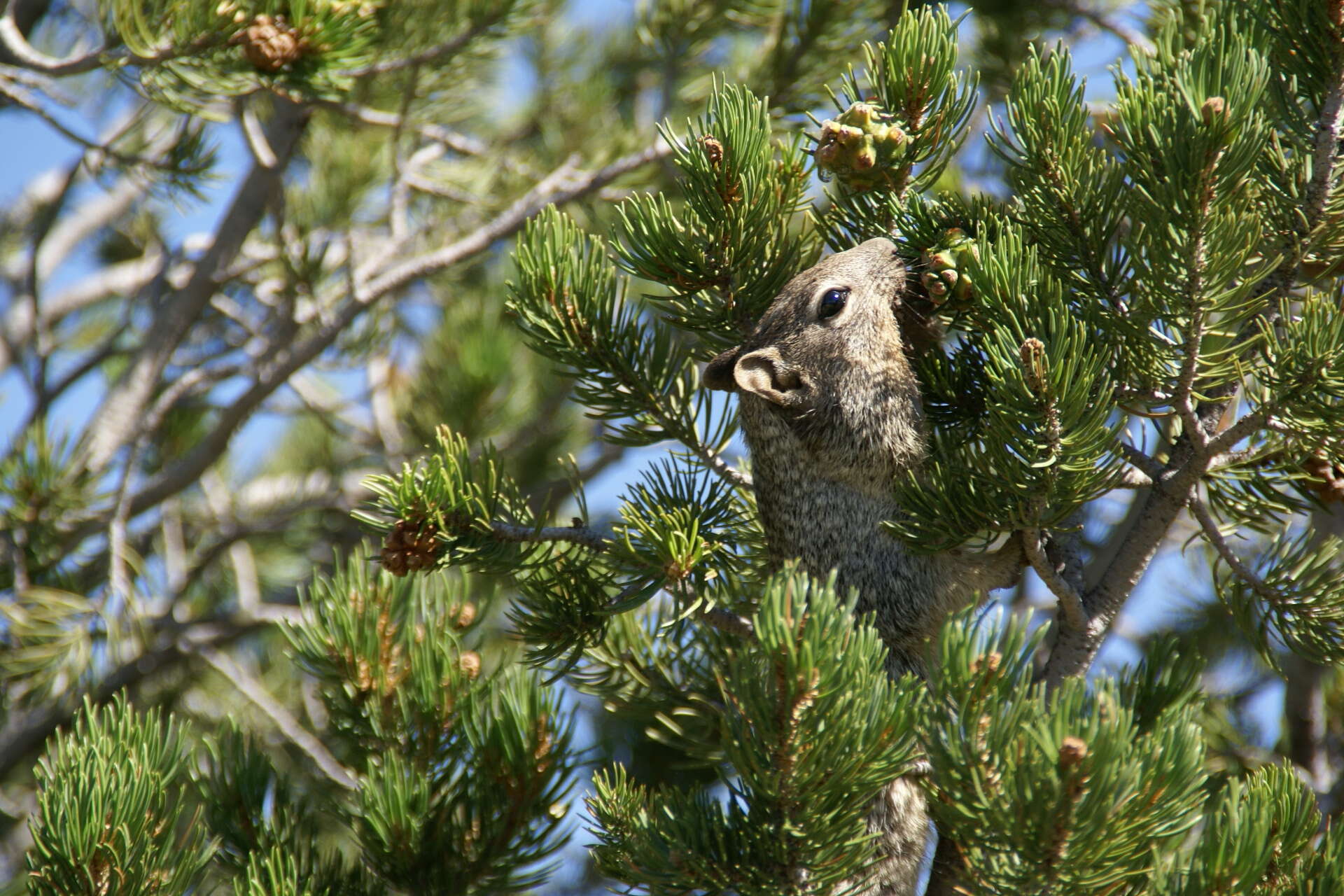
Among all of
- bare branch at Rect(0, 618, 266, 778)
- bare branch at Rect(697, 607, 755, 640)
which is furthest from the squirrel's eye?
bare branch at Rect(0, 618, 266, 778)

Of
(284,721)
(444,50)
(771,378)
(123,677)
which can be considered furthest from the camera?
(123,677)

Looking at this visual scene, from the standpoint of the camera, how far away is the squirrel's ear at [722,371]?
214 cm

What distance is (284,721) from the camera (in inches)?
132

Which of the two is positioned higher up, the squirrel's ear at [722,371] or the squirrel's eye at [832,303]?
the squirrel's eye at [832,303]

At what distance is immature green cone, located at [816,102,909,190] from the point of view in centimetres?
165

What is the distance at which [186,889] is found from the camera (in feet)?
5.57

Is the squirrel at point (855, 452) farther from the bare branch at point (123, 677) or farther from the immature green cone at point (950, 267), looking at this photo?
the bare branch at point (123, 677)

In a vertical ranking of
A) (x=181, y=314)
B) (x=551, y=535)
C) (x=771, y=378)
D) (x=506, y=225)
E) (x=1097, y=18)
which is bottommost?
(x=551, y=535)

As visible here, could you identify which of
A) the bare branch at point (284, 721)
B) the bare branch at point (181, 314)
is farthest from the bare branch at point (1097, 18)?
the bare branch at point (284, 721)

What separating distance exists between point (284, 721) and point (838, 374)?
81.3 inches

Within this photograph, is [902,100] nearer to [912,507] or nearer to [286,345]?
[912,507]

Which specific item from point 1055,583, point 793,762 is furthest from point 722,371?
point 793,762

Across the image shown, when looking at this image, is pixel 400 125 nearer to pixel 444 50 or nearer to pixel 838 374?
pixel 444 50

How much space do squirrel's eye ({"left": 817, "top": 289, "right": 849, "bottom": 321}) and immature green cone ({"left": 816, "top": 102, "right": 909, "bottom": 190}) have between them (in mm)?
570
